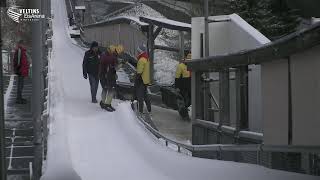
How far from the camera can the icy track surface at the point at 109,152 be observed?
755 cm

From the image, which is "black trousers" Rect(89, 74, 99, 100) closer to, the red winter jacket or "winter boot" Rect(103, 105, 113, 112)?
"winter boot" Rect(103, 105, 113, 112)

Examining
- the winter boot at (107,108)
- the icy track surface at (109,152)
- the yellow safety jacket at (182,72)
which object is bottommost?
the icy track surface at (109,152)

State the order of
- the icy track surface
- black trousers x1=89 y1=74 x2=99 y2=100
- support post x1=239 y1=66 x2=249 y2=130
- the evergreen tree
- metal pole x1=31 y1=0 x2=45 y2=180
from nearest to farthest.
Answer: the icy track surface → metal pole x1=31 y1=0 x2=45 y2=180 → support post x1=239 y1=66 x2=249 y2=130 → black trousers x1=89 y1=74 x2=99 y2=100 → the evergreen tree

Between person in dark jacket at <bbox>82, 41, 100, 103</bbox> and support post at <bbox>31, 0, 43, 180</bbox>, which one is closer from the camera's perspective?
support post at <bbox>31, 0, 43, 180</bbox>

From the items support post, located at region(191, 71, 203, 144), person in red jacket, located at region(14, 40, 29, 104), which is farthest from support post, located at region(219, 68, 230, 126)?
person in red jacket, located at region(14, 40, 29, 104)

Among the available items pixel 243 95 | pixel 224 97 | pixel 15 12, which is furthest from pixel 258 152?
pixel 15 12

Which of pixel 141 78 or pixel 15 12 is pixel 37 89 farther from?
pixel 141 78

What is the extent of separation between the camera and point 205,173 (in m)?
8.15

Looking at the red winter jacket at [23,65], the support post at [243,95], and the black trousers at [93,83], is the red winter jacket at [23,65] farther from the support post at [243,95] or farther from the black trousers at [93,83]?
the support post at [243,95]

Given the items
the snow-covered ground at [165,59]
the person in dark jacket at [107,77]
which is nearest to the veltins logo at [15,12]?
the person in dark jacket at [107,77]

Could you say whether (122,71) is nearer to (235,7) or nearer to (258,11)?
(258,11)

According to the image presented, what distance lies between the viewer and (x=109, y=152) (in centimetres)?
1108

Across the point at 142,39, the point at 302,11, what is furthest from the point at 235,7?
the point at 302,11

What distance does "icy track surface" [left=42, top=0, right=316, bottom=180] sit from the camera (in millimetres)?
7555
